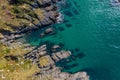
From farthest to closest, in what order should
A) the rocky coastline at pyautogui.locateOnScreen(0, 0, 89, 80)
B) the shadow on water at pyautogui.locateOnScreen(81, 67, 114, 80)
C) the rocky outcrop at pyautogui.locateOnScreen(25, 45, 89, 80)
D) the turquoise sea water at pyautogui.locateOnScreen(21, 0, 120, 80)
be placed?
the turquoise sea water at pyautogui.locateOnScreen(21, 0, 120, 80) → the rocky coastline at pyautogui.locateOnScreen(0, 0, 89, 80) → the rocky outcrop at pyautogui.locateOnScreen(25, 45, 89, 80) → the shadow on water at pyautogui.locateOnScreen(81, 67, 114, 80)

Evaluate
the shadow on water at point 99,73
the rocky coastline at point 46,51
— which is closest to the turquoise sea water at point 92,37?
the shadow on water at point 99,73

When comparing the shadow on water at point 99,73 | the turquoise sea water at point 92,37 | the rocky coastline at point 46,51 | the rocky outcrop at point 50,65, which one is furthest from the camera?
the turquoise sea water at point 92,37

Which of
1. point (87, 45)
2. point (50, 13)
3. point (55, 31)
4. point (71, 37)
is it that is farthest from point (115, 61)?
point (50, 13)

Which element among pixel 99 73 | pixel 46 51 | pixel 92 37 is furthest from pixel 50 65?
pixel 92 37

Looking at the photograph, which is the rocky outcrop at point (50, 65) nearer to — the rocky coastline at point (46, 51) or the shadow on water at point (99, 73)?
the rocky coastline at point (46, 51)

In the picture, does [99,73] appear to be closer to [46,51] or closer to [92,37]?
[92,37]

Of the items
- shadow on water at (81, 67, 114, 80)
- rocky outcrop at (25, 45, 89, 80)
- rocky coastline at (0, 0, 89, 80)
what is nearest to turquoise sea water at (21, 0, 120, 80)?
shadow on water at (81, 67, 114, 80)

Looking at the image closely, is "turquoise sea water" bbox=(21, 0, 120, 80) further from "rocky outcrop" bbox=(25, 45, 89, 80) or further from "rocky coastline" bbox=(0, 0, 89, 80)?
"rocky outcrop" bbox=(25, 45, 89, 80)
